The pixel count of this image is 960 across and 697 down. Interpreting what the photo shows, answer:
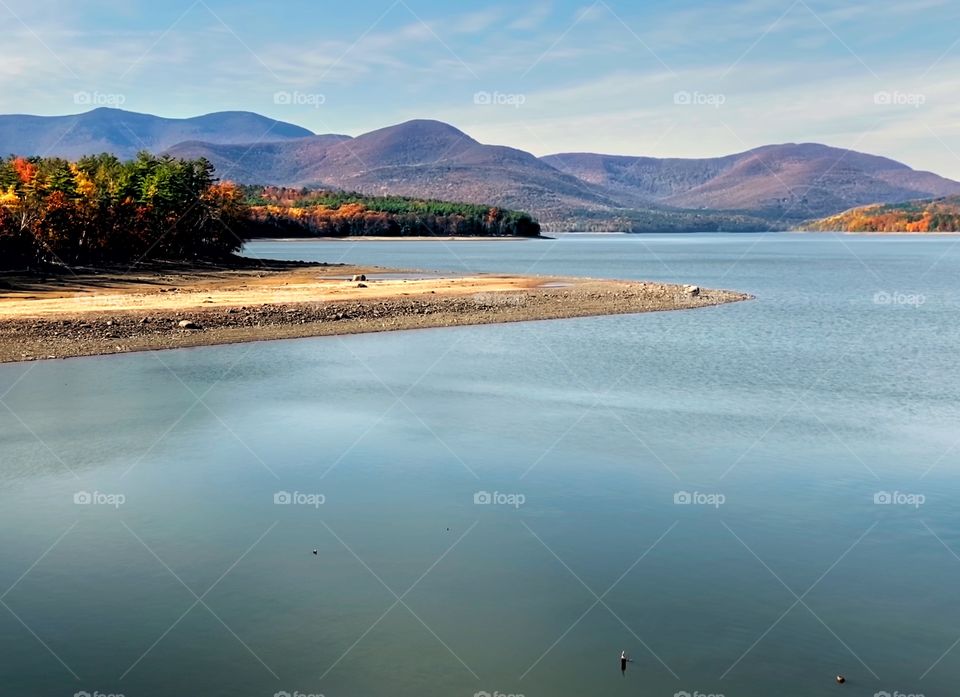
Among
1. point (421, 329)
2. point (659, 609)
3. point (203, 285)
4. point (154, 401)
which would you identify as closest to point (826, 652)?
point (659, 609)

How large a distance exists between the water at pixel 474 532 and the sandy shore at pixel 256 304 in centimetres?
582

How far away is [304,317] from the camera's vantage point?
4641 centimetres

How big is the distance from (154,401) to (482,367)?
39.3 feet

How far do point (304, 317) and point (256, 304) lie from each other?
411 centimetres

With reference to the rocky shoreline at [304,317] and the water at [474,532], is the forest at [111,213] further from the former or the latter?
the water at [474,532]

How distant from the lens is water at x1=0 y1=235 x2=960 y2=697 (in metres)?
11.7

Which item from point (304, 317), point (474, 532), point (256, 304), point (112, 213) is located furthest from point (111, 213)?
point (474, 532)

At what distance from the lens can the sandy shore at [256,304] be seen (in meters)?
39.1

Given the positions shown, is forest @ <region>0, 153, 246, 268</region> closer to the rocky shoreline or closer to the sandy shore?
the sandy shore

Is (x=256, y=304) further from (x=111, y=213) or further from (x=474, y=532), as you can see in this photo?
(x=474, y=532)

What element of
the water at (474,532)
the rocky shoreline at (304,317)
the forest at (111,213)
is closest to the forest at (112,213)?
the forest at (111,213)

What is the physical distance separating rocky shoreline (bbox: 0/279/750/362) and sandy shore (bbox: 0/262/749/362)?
0.18 ft

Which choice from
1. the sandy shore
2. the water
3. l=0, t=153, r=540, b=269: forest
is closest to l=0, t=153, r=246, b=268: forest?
l=0, t=153, r=540, b=269: forest

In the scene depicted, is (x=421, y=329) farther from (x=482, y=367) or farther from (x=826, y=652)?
(x=826, y=652)
